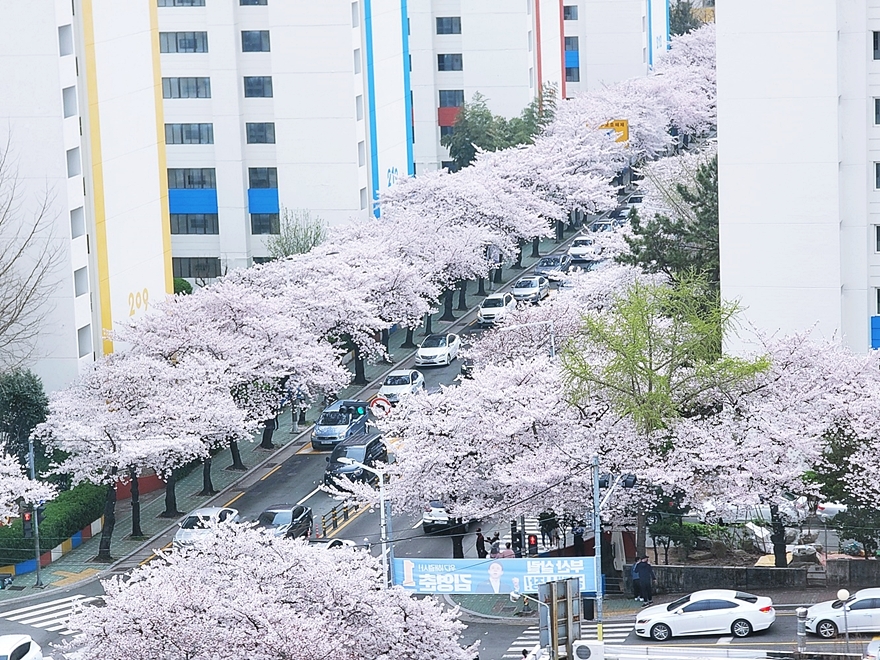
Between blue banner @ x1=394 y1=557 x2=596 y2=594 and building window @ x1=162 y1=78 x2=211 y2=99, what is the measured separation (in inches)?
2252

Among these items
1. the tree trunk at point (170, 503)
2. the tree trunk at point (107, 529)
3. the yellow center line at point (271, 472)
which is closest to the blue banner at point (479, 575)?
the tree trunk at point (107, 529)

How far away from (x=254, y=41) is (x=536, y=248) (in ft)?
74.4

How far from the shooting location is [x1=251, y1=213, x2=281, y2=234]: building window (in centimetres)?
10288

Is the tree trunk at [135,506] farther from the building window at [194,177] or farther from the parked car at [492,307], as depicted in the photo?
the building window at [194,177]

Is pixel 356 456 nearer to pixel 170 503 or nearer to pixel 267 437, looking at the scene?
pixel 170 503

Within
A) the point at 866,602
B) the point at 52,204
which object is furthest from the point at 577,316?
the point at 866,602

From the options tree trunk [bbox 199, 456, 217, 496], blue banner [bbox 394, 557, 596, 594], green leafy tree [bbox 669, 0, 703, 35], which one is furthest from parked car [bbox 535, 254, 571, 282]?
green leafy tree [bbox 669, 0, 703, 35]

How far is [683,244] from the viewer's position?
75.0 metres

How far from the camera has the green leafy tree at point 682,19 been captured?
181125 millimetres

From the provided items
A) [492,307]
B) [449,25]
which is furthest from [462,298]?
[449,25]

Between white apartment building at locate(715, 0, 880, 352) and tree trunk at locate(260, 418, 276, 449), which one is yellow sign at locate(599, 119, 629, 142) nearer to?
tree trunk at locate(260, 418, 276, 449)

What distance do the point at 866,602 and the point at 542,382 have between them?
14543 millimetres

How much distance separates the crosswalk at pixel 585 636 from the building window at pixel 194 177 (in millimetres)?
56235

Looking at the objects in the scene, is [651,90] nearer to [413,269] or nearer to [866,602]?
[413,269]
